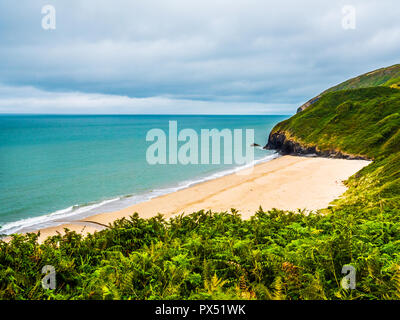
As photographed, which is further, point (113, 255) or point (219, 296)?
point (113, 255)

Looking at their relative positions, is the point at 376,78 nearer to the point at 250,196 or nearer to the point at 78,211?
the point at 250,196

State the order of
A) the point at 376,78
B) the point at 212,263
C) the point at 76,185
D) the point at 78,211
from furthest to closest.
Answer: the point at 376,78
the point at 76,185
the point at 78,211
the point at 212,263

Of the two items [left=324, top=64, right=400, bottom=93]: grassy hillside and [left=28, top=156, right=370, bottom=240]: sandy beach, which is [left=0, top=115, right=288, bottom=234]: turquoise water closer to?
[left=28, top=156, right=370, bottom=240]: sandy beach

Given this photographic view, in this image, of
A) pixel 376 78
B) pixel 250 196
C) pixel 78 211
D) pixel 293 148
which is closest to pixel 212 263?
pixel 250 196
